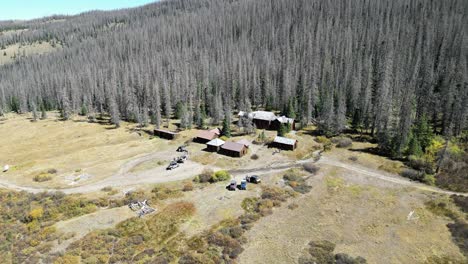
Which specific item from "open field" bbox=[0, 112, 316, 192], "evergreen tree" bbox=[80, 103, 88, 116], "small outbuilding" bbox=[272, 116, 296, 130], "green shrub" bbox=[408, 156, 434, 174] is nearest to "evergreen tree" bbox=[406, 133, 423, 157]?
"green shrub" bbox=[408, 156, 434, 174]

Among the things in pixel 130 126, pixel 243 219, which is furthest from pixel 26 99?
pixel 243 219

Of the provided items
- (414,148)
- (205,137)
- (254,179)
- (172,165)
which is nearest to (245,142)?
(205,137)

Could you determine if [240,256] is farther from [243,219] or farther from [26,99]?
[26,99]

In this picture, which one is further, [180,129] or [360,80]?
[360,80]

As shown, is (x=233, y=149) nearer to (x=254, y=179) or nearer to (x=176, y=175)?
(x=254, y=179)

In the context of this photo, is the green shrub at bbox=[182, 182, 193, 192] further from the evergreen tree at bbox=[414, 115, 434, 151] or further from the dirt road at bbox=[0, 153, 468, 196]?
the evergreen tree at bbox=[414, 115, 434, 151]

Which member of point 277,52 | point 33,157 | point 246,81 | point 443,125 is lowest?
point 33,157
